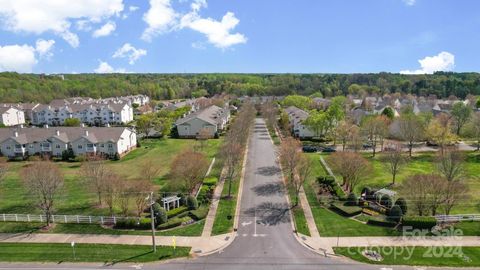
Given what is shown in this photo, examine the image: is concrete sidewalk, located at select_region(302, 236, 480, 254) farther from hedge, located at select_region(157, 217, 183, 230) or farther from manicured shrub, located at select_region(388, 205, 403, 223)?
hedge, located at select_region(157, 217, 183, 230)

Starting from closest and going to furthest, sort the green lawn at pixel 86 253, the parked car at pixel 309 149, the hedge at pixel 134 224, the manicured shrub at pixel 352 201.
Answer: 1. the green lawn at pixel 86 253
2. the hedge at pixel 134 224
3. the manicured shrub at pixel 352 201
4. the parked car at pixel 309 149

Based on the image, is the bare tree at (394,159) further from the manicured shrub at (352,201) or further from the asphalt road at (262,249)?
the asphalt road at (262,249)

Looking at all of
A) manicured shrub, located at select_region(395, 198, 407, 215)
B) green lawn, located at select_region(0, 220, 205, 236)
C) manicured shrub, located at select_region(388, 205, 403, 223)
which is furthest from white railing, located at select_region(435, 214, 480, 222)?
green lawn, located at select_region(0, 220, 205, 236)

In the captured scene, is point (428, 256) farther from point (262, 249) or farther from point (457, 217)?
point (262, 249)

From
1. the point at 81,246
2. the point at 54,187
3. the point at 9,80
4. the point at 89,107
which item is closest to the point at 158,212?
the point at 81,246

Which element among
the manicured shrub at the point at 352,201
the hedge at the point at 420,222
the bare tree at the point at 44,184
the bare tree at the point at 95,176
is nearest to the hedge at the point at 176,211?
the bare tree at the point at 95,176

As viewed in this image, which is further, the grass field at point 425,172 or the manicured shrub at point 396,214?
the grass field at point 425,172
